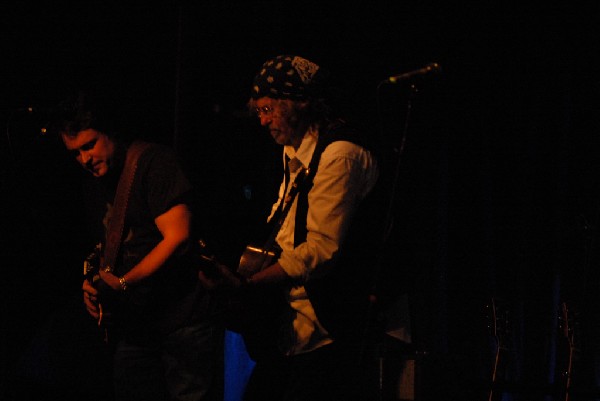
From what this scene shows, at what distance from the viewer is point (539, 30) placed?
394 centimetres

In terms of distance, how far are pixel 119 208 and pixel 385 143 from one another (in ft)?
5.22

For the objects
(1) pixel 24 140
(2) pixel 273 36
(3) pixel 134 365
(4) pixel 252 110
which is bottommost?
(3) pixel 134 365

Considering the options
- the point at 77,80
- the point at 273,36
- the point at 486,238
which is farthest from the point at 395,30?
the point at 77,80

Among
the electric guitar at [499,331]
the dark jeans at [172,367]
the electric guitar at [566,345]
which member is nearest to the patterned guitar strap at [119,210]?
the dark jeans at [172,367]

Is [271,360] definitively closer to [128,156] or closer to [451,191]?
[128,156]

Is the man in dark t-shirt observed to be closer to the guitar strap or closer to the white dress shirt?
the guitar strap

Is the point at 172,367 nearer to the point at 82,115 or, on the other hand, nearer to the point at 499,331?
the point at 82,115

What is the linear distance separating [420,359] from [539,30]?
6.09 feet

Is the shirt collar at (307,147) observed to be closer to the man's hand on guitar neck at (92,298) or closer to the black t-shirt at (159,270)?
the black t-shirt at (159,270)

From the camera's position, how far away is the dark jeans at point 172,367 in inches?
123

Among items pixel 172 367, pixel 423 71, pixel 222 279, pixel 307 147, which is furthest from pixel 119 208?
pixel 423 71

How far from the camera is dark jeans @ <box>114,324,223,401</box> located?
10.2ft

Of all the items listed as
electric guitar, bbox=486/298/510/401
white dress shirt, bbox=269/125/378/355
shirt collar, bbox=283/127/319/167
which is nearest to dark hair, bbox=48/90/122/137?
shirt collar, bbox=283/127/319/167

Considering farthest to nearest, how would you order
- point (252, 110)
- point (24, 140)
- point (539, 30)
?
point (24, 140)
point (539, 30)
point (252, 110)
